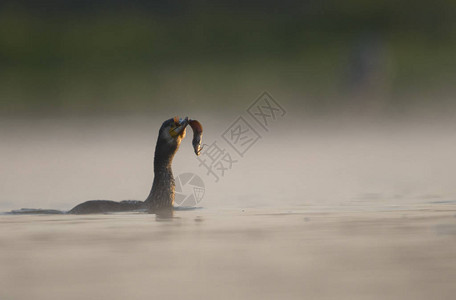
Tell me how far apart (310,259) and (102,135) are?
1892 centimetres

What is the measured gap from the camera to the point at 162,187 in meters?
12.7

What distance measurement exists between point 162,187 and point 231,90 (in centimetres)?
1795

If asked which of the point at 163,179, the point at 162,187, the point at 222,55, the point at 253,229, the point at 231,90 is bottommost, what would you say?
the point at 253,229

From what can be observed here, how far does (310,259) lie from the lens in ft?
24.9

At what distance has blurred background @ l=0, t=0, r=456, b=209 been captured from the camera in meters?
16.4

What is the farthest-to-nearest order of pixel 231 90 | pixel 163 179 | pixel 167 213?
1. pixel 231 90
2. pixel 163 179
3. pixel 167 213

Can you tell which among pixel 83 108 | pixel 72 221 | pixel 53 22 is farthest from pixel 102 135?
pixel 72 221

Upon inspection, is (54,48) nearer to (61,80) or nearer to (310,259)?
(61,80)

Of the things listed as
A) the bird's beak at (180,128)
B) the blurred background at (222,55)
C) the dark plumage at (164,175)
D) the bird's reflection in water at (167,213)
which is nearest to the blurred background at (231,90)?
the blurred background at (222,55)

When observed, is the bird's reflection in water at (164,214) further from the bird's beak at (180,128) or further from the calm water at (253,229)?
the bird's beak at (180,128)

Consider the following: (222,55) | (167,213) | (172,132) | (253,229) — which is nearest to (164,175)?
(172,132)

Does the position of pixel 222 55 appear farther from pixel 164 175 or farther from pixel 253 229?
pixel 253 229

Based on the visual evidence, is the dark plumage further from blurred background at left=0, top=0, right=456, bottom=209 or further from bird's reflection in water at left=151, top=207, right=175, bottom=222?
blurred background at left=0, top=0, right=456, bottom=209

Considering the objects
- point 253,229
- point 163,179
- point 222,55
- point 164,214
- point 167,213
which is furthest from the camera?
point 222,55
